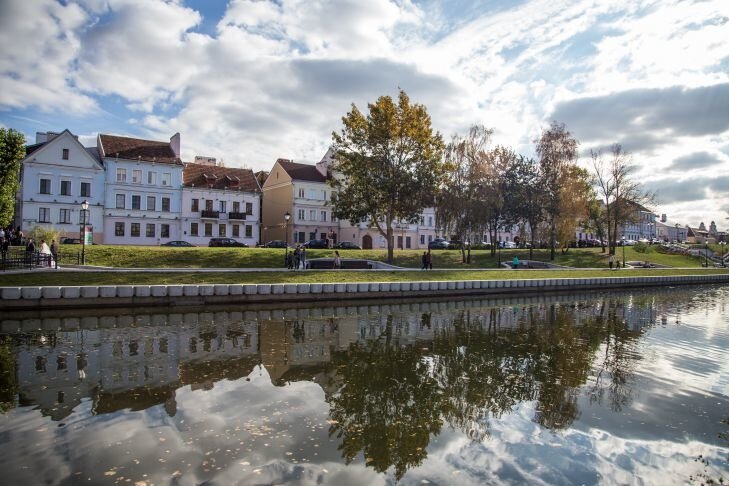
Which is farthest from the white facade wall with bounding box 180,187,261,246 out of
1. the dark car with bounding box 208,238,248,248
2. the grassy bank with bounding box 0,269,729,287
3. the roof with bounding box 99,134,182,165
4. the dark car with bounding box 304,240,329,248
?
the grassy bank with bounding box 0,269,729,287

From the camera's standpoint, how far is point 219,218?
198 ft

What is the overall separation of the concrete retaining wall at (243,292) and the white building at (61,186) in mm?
32209

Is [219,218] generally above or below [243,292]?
above

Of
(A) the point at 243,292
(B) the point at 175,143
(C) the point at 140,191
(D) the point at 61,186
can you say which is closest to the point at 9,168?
(D) the point at 61,186

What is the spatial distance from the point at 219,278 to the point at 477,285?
55.4ft

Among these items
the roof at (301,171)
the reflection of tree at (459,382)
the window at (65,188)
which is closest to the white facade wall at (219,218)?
→ the roof at (301,171)

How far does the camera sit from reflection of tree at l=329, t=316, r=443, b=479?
8.60 metres

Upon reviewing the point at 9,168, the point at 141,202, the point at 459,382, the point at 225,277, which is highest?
the point at 9,168

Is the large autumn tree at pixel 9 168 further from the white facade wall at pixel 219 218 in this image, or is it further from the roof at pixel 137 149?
the white facade wall at pixel 219 218

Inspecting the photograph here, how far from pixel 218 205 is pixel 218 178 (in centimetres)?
407

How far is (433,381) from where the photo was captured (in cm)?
1285

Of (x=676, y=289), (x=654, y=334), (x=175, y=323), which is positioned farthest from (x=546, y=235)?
(x=175, y=323)

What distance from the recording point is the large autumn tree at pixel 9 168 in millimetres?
48625

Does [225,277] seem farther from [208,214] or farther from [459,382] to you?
[208,214]
